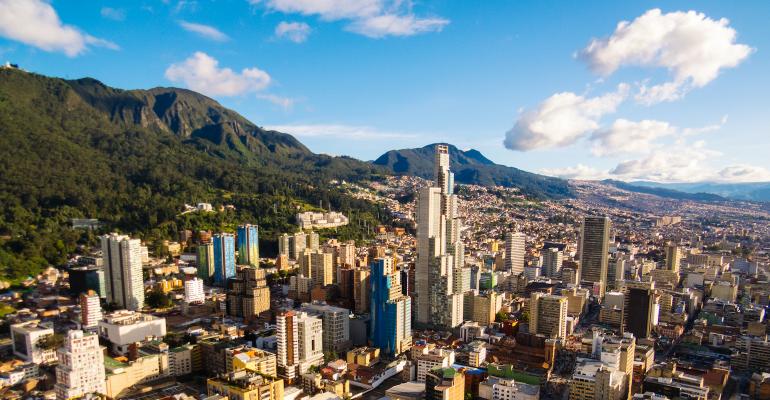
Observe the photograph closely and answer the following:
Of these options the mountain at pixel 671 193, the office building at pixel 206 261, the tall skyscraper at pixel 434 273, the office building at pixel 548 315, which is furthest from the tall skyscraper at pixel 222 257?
the mountain at pixel 671 193

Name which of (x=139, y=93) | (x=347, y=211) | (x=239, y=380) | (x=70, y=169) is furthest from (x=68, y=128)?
(x=239, y=380)

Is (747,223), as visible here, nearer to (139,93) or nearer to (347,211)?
(347,211)

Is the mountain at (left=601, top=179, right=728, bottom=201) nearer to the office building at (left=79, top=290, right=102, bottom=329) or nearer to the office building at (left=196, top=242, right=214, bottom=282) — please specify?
the office building at (left=196, top=242, right=214, bottom=282)

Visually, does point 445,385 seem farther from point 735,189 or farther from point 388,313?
point 735,189

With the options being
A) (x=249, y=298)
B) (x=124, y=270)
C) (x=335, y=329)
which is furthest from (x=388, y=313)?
(x=124, y=270)

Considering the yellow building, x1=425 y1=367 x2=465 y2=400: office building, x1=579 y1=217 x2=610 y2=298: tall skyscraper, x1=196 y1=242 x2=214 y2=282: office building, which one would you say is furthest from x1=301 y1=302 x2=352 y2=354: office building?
x1=579 y1=217 x2=610 y2=298: tall skyscraper
